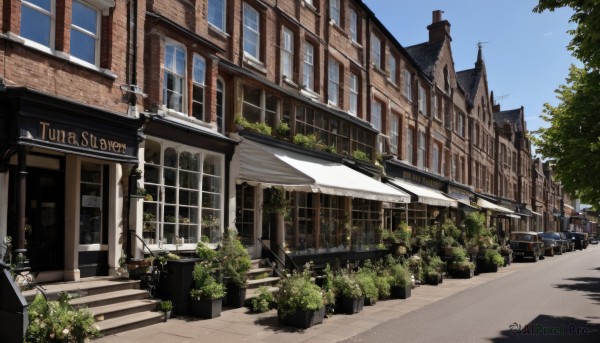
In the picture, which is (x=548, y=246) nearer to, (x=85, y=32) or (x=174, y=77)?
(x=174, y=77)

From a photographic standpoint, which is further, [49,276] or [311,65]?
[311,65]

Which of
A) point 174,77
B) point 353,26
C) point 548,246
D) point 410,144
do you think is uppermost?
point 353,26

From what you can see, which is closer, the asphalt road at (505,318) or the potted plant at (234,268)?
the asphalt road at (505,318)

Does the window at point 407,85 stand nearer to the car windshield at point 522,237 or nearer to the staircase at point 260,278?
the car windshield at point 522,237

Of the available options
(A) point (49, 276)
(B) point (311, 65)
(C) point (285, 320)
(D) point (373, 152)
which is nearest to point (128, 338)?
(A) point (49, 276)

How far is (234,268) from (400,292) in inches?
196

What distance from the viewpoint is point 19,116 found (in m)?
7.91

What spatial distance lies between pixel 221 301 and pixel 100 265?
2.41 metres

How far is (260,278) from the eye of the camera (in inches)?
502

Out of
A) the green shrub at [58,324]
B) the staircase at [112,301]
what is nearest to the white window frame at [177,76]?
the staircase at [112,301]

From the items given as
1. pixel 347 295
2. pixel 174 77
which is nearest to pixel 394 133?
pixel 347 295

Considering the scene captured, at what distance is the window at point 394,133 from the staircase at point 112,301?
16.4 meters

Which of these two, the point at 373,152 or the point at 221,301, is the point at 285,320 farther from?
the point at 373,152

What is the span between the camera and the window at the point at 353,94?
67.0 ft
